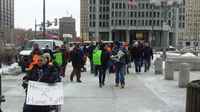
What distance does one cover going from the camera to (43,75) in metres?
10.2

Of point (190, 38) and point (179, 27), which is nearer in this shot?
point (190, 38)

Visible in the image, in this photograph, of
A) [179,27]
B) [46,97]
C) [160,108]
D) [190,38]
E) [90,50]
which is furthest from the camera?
[179,27]

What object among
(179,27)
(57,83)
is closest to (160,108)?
(57,83)

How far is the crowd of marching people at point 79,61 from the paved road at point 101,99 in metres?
0.86

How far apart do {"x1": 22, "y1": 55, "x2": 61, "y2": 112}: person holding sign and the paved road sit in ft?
9.34

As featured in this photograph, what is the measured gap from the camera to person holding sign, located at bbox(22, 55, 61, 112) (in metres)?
10.1

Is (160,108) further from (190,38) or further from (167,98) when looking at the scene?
(190,38)

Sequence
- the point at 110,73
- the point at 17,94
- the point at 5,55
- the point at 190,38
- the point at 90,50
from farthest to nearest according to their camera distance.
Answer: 1. the point at 190,38
2. the point at 5,55
3. the point at 90,50
4. the point at 110,73
5. the point at 17,94

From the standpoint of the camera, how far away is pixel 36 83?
1005cm

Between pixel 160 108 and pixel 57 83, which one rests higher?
pixel 57 83

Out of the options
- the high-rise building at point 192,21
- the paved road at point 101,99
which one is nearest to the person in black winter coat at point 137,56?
the paved road at point 101,99

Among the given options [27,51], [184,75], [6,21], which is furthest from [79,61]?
[6,21]

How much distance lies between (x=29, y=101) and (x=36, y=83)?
1.22 ft

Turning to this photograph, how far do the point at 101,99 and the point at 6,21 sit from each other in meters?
48.4
